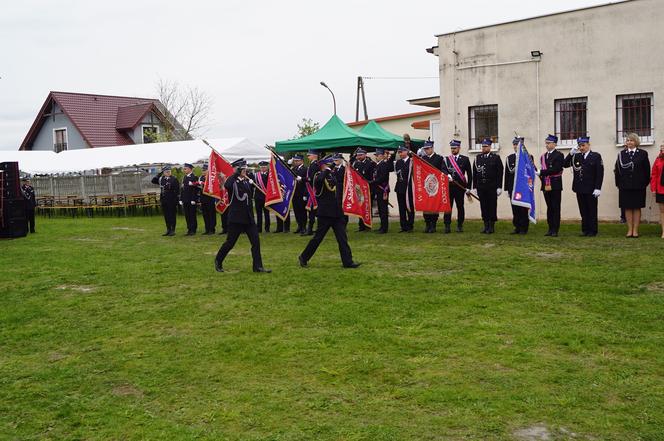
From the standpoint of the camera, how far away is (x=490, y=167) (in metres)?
15.6

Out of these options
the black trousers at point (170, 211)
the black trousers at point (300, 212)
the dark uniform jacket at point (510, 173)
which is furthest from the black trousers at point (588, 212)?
the black trousers at point (170, 211)

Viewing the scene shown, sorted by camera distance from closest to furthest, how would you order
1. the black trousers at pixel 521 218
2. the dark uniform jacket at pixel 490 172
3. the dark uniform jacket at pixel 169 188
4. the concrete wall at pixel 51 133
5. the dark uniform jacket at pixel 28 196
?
the black trousers at pixel 521 218 < the dark uniform jacket at pixel 490 172 < the dark uniform jacket at pixel 169 188 < the dark uniform jacket at pixel 28 196 < the concrete wall at pixel 51 133

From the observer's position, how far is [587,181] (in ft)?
46.6

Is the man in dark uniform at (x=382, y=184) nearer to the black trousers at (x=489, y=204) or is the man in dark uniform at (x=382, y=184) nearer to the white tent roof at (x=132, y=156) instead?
the black trousers at (x=489, y=204)

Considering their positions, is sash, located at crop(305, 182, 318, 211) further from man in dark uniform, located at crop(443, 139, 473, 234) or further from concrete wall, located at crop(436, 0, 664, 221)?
concrete wall, located at crop(436, 0, 664, 221)

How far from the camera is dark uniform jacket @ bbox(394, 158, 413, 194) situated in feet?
54.5

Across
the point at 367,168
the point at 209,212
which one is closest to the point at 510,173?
the point at 367,168

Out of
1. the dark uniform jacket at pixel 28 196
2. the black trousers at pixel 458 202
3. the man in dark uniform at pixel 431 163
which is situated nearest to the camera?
the black trousers at pixel 458 202

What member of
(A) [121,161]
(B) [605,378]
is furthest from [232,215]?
(A) [121,161]

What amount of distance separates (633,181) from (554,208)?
1541 millimetres

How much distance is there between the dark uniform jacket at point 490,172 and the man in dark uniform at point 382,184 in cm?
228

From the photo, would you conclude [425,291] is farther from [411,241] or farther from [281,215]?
[281,215]

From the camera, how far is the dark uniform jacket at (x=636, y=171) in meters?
14.0

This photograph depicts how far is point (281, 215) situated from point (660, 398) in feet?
38.5
